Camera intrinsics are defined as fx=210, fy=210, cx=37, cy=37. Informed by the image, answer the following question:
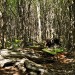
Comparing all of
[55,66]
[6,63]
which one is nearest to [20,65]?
[6,63]

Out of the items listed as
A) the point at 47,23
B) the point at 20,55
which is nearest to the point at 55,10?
the point at 47,23

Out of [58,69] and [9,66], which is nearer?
[9,66]

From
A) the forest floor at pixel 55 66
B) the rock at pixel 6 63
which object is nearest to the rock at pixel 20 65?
the forest floor at pixel 55 66

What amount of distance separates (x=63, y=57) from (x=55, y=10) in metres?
20.1

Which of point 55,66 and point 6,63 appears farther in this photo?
point 55,66

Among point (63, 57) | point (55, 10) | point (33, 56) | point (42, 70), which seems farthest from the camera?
point (55, 10)

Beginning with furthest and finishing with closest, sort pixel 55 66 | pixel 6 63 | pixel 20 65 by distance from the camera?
pixel 55 66 < pixel 6 63 < pixel 20 65

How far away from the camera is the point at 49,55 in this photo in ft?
43.5

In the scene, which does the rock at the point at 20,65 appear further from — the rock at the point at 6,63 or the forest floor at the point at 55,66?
the rock at the point at 6,63

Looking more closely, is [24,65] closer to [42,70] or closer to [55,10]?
[42,70]

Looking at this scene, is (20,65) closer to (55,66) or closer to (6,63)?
(6,63)

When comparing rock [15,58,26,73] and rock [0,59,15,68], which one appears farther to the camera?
rock [0,59,15,68]

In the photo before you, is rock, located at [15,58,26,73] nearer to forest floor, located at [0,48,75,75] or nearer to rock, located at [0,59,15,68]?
forest floor, located at [0,48,75,75]

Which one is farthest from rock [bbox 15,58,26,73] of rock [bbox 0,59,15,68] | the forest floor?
rock [bbox 0,59,15,68]
